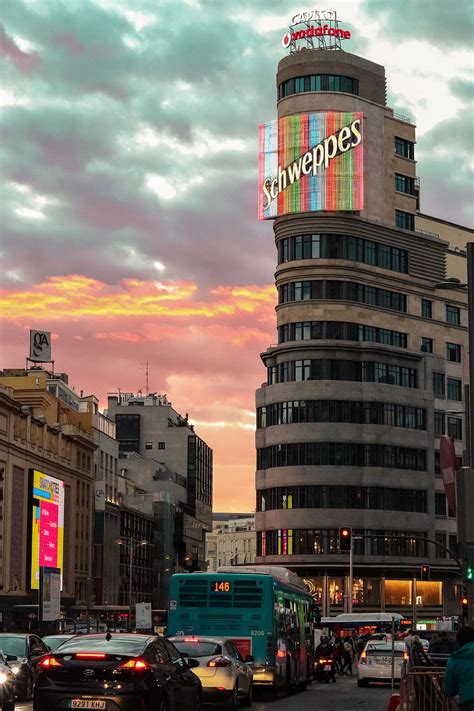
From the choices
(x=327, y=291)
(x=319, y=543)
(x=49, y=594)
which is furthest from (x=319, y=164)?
(x=49, y=594)

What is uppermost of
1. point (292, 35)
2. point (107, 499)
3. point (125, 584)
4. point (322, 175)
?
point (292, 35)

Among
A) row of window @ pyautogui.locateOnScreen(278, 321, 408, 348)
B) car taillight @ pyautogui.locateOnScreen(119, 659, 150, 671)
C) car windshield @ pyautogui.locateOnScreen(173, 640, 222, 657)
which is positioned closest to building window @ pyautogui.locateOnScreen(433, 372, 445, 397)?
row of window @ pyautogui.locateOnScreen(278, 321, 408, 348)

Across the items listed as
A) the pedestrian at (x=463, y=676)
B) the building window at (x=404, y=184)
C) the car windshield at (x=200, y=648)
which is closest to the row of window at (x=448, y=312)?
the building window at (x=404, y=184)

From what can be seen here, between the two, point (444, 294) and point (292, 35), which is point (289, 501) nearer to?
point (444, 294)

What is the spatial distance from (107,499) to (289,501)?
3572 centimetres

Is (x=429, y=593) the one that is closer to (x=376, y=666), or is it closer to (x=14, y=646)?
(x=376, y=666)

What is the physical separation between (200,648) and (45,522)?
77.0 metres

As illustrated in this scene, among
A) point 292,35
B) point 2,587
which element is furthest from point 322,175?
point 2,587

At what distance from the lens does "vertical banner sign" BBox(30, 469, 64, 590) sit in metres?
104

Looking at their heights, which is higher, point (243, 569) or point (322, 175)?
point (322, 175)

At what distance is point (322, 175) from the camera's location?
117875 millimetres

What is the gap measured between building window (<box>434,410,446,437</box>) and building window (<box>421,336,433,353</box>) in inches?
241

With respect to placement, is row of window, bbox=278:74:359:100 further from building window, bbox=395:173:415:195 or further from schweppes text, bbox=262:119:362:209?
building window, bbox=395:173:415:195

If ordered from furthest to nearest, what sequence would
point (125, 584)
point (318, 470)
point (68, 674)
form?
1. point (125, 584)
2. point (318, 470)
3. point (68, 674)
